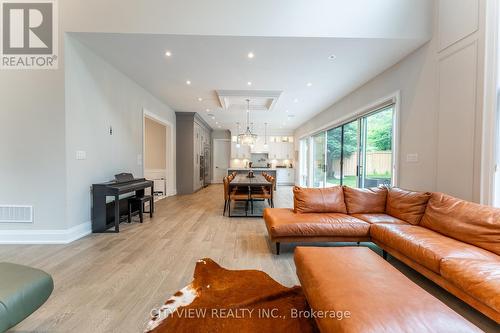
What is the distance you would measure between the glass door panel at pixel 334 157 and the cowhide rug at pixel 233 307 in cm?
494

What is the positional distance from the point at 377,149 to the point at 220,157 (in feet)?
27.2

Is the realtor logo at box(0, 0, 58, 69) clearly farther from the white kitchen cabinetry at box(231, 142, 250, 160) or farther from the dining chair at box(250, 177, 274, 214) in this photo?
the white kitchen cabinetry at box(231, 142, 250, 160)

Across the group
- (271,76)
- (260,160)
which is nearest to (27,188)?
(271,76)

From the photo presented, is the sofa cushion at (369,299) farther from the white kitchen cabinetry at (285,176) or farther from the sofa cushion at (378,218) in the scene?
the white kitchen cabinetry at (285,176)

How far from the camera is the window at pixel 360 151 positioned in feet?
13.6

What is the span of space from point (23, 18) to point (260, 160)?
9.59 m

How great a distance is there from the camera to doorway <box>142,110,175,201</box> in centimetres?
693

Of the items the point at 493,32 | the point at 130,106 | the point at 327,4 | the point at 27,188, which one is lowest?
the point at 27,188

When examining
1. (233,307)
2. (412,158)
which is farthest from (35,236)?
(412,158)

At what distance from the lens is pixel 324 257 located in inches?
66.2

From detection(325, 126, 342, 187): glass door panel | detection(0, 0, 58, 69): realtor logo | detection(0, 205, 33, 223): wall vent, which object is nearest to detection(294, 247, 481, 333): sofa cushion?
detection(0, 205, 33, 223): wall vent

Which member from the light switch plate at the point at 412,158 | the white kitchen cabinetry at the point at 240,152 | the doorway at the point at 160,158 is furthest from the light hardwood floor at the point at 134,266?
the white kitchen cabinetry at the point at 240,152

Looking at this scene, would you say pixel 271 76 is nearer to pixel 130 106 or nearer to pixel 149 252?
pixel 130 106

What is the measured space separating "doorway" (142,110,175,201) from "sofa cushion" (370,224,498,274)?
616cm
